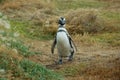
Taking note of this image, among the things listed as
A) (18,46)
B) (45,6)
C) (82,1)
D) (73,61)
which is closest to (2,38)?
(18,46)

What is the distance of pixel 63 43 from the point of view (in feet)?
40.3

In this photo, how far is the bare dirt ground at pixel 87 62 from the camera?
425 inches

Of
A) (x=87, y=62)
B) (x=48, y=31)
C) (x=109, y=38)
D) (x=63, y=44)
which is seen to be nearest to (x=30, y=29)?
(x=48, y=31)

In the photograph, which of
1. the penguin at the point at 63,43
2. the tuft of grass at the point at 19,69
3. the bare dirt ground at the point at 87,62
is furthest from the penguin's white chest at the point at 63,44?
the tuft of grass at the point at 19,69

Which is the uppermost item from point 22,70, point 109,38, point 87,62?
point 22,70

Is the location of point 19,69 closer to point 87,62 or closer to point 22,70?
point 22,70

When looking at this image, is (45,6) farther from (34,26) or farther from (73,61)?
(73,61)

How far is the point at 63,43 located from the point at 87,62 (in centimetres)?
70

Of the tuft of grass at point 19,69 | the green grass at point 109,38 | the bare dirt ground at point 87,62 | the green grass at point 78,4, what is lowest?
the bare dirt ground at point 87,62

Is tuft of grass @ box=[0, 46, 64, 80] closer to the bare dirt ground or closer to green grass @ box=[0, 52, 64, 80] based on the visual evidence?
green grass @ box=[0, 52, 64, 80]

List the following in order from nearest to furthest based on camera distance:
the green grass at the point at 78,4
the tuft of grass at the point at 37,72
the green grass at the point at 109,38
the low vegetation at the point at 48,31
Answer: the tuft of grass at the point at 37,72 → the low vegetation at the point at 48,31 → the green grass at the point at 109,38 → the green grass at the point at 78,4

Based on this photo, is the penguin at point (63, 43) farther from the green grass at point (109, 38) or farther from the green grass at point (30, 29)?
the green grass at point (30, 29)

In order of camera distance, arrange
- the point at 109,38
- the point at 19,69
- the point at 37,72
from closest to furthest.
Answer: the point at 19,69
the point at 37,72
the point at 109,38

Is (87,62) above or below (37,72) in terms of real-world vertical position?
below
